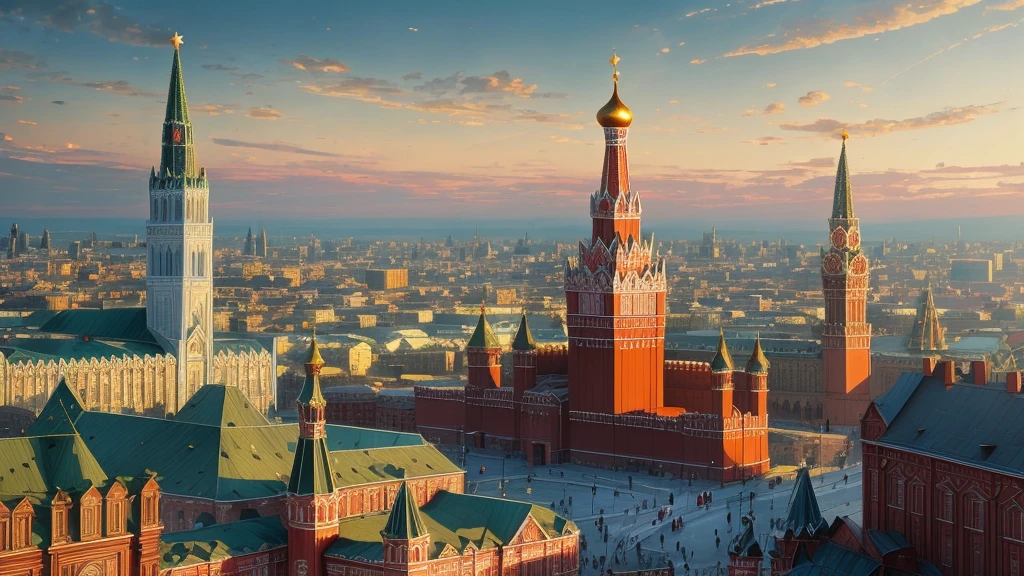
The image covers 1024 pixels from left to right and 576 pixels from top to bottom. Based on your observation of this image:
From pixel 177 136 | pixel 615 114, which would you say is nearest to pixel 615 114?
pixel 615 114

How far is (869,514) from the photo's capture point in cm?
5972

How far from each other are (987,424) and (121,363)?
65469 millimetres

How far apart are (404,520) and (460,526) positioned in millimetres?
6087

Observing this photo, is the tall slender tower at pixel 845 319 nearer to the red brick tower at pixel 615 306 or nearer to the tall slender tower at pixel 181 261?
the red brick tower at pixel 615 306

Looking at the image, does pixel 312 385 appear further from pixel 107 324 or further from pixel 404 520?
pixel 107 324

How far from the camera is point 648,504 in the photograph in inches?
3091

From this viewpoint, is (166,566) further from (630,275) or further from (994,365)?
(994,365)

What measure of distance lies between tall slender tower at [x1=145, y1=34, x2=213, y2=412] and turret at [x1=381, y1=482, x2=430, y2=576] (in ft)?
177

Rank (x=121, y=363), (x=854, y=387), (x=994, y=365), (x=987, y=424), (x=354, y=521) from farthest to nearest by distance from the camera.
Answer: (x=994, y=365), (x=854, y=387), (x=121, y=363), (x=354, y=521), (x=987, y=424)

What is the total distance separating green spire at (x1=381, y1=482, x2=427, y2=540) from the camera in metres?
56.5

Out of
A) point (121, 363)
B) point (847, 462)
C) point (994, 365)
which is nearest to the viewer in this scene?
point (847, 462)

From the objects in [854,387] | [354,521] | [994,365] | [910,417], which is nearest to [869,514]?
[910,417]

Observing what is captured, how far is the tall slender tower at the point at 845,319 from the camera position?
113 m

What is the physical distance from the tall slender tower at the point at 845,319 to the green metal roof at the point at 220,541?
60379 millimetres
